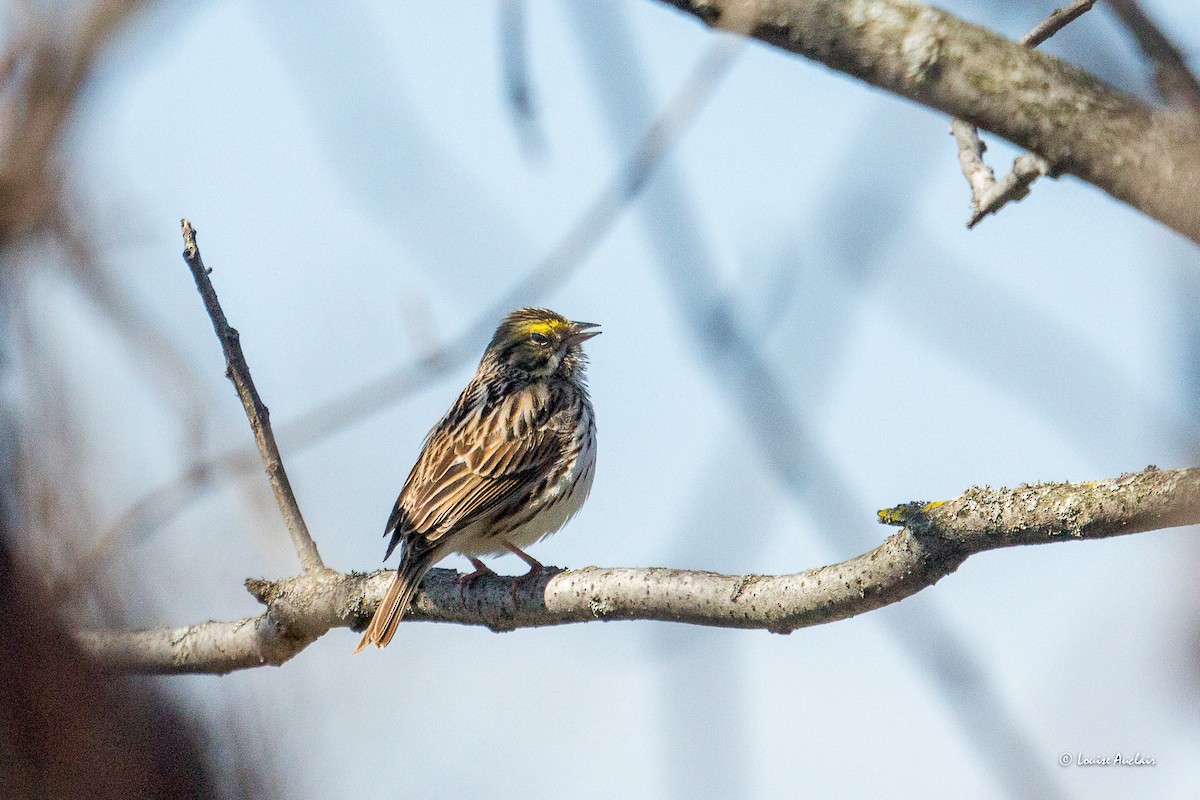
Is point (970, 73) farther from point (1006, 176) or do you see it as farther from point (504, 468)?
point (504, 468)

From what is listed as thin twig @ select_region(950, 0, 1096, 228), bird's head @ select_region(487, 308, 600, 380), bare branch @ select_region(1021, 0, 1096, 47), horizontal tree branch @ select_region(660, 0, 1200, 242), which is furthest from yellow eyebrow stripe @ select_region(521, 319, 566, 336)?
horizontal tree branch @ select_region(660, 0, 1200, 242)

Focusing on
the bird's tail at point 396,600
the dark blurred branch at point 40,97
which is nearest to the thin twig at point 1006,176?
the dark blurred branch at point 40,97

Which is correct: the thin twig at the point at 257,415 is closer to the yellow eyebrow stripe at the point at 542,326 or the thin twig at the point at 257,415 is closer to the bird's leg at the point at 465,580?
the bird's leg at the point at 465,580

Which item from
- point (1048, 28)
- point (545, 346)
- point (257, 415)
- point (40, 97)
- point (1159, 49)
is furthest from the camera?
point (545, 346)

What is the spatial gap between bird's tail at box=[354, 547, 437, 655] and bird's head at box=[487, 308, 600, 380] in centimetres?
250

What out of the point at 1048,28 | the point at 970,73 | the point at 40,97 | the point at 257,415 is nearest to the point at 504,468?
the point at 257,415

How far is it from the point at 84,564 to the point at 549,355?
654 centimetres

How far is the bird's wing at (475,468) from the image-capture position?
6.95 meters

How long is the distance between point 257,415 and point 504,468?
207cm

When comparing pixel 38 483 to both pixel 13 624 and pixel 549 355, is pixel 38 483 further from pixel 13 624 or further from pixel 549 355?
pixel 549 355

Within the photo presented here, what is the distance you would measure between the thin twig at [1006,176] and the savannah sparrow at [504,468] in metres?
3.06

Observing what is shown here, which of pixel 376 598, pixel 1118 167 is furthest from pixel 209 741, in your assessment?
pixel 376 598

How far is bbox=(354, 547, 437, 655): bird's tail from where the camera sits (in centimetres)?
595

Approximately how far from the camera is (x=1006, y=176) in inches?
139
